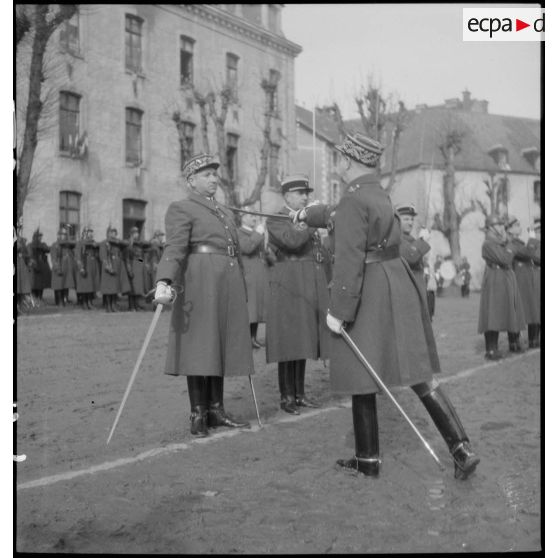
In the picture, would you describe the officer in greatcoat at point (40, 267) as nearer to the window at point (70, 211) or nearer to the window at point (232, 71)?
the window at point (70, 211)

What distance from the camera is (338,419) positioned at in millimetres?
5969

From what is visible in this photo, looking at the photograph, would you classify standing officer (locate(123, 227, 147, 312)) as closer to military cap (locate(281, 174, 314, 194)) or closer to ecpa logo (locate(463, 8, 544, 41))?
military cap (locate(281, 174, 314, 194))

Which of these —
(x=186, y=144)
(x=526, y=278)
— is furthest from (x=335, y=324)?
(x=186, y=144)

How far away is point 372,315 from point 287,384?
7.18 ft

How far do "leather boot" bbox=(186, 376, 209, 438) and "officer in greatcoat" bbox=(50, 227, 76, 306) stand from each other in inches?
226

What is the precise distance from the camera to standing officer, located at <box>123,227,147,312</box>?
15.2 metres

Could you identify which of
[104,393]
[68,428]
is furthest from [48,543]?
[104,393]

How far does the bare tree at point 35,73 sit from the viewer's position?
4773 mm

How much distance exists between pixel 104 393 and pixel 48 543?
11.4ft

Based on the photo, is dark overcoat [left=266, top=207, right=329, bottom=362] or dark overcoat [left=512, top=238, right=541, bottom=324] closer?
dark overcoat [left=266, top=207, right=329, bottom=362]

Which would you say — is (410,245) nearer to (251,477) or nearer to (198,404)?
(198,404)

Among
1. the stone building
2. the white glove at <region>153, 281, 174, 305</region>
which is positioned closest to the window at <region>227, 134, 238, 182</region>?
the stone building

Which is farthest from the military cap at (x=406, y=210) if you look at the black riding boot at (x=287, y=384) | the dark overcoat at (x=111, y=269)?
the dark overcoat at (x=111, y=269)

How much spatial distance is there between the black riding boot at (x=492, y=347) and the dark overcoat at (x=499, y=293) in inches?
3.7
